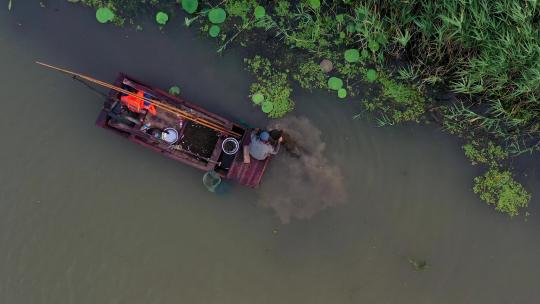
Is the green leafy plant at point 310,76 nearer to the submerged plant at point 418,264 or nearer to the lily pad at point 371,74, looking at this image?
the lily pad at point 371,74

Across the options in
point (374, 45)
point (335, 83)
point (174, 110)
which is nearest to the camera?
point (174, 110)

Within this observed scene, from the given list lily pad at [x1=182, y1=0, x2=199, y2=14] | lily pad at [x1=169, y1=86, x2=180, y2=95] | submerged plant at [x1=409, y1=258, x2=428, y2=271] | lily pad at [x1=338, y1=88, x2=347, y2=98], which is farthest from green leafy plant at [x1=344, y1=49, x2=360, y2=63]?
submerged plant at [x1=409, y1=258, x2=428, y2=271]

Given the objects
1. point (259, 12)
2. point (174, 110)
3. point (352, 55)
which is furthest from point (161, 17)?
point (352, 55)

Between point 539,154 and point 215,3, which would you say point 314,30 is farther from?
point 539,154

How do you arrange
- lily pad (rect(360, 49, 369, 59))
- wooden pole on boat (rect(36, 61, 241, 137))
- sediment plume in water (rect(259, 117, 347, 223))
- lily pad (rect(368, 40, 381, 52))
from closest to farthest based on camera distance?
wooden pole on boat (rect(36, 61, 241, 137)) < lily pad (rect(368, 40, 381, 52)) < lily pad (rect(360, 49, 369, 59)) < sediment plume in water (rect(259, 117, 347, 223))

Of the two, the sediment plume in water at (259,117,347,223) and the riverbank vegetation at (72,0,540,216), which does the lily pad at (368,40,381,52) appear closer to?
the riverbank vegetation at (72,0,540,216)

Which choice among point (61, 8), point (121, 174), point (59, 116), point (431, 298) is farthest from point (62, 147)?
point (431, 298)

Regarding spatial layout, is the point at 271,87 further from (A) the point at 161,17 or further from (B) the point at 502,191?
(B) the point at 502,191
